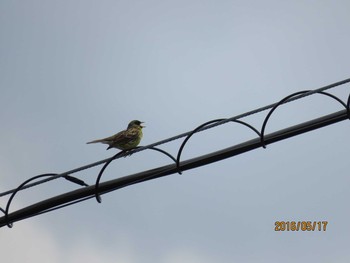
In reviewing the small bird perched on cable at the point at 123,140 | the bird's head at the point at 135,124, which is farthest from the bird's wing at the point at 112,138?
the bird's head at the point at 135,124

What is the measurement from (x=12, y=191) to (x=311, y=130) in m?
3.15

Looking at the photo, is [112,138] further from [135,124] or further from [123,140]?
[135,124]

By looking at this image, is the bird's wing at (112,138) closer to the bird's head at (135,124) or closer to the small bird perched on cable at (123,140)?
the small bird perched on cable at (123,140)

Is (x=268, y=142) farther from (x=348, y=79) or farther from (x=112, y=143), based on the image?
(x=112, y=143)

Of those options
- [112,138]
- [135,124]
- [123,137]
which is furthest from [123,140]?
[135,124]

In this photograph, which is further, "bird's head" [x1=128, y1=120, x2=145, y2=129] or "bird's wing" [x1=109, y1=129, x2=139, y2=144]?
"bird's head" [x1=128, y1=120, x2=145, y2=129]

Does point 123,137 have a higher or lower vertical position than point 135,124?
lower

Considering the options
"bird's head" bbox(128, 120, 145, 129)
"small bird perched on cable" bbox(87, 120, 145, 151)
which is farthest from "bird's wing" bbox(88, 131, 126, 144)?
"bird's head" bbox(128, 120, 145, 129)

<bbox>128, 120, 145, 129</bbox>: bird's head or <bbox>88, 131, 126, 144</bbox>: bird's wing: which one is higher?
<bbox>128, 120, 145, 129</bbox>: bird's head

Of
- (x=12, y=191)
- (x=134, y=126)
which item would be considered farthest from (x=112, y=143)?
(x=12, y=191)

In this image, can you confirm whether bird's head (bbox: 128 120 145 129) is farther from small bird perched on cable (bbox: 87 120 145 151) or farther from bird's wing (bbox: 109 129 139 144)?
bird's wing (bbox: 109 129 139 144)

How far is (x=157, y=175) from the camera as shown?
22.7 feet

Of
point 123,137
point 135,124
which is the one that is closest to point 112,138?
point 123,137

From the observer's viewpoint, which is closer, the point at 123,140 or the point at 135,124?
the point at 123,140
